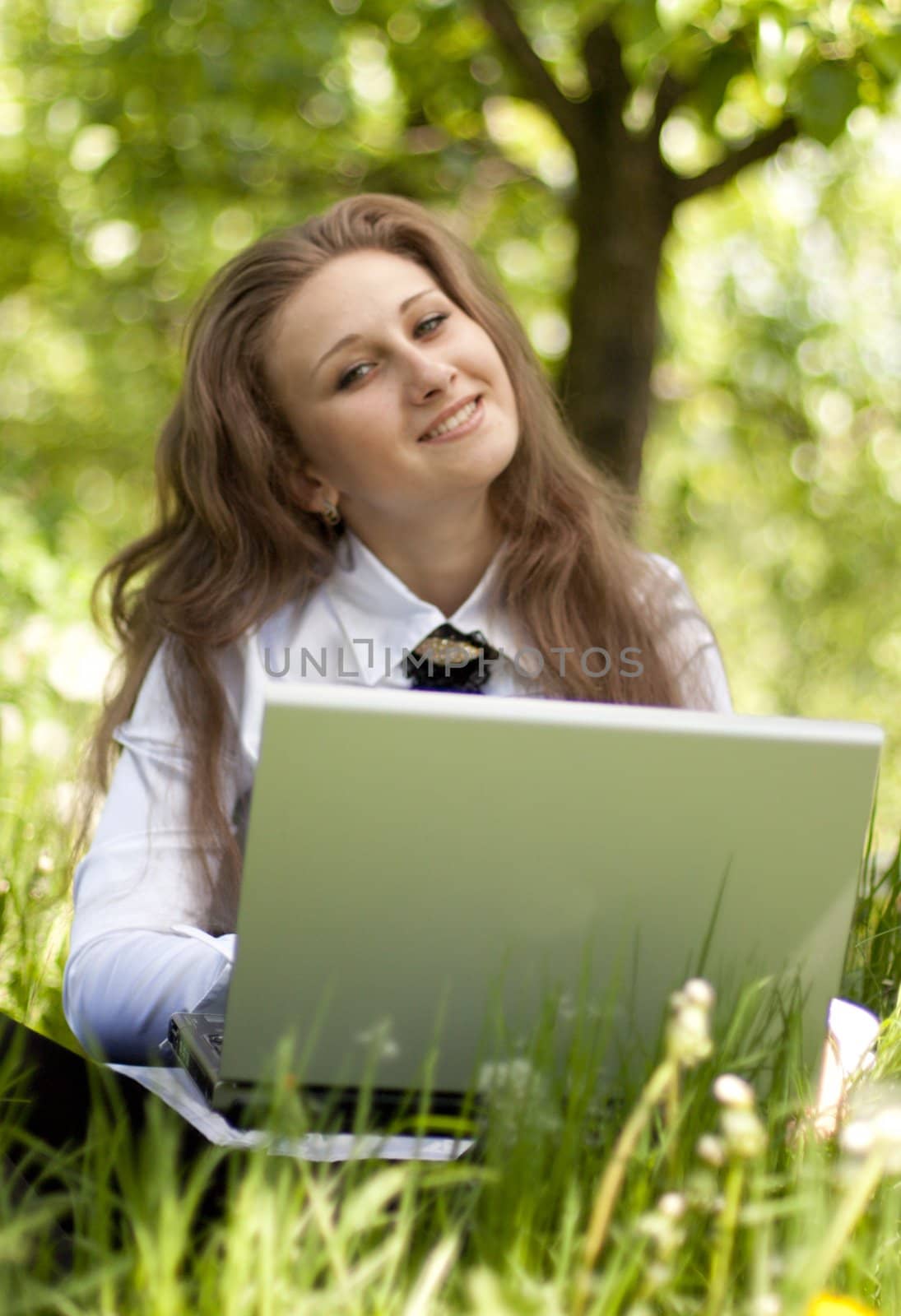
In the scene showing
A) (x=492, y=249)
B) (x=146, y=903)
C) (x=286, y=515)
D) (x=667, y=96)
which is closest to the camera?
(x=146, y=903)

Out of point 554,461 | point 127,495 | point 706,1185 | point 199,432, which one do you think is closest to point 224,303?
point 199,432

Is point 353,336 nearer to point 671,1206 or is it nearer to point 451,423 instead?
point 451,423

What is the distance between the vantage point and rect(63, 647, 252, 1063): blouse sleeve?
6.11 feet

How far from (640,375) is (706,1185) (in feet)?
10.3

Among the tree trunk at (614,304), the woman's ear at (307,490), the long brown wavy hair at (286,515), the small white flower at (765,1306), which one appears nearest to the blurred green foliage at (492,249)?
the tree trunk at (614,304)

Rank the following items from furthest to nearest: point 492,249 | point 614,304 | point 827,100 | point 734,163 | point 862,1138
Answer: point 492,249, point 614,304, point 734,163, point 827,100, point 862,1138

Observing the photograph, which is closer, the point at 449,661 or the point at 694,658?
the point at 449,661

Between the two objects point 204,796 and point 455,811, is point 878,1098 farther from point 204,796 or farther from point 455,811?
point 204,796

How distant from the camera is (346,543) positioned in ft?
8.33

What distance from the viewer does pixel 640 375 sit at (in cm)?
404

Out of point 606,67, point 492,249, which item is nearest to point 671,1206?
point 606,67

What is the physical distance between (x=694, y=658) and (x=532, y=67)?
1916 millimetres

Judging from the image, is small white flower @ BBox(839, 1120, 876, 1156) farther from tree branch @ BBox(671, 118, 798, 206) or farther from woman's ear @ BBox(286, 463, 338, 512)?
tree branch @ BBox(671, 118, 798, 206)

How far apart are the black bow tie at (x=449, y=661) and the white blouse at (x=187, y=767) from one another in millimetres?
14
